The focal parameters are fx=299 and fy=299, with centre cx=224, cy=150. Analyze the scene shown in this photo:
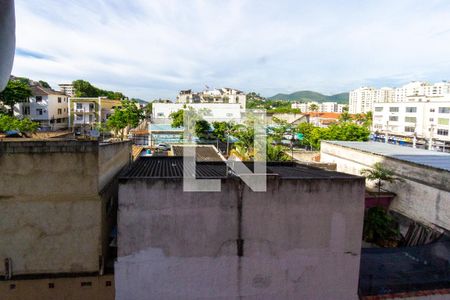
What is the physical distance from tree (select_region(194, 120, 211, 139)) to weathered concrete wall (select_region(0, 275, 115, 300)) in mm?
31199

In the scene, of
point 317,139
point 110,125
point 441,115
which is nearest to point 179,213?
point 317,139

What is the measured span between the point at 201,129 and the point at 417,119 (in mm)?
34973

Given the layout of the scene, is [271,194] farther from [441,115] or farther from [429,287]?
[441,115]

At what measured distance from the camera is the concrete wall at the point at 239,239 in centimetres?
654

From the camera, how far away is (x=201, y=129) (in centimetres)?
3791

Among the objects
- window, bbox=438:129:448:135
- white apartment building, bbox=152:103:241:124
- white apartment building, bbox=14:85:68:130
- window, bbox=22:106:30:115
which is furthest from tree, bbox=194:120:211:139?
window, bbox=438:129:448:135

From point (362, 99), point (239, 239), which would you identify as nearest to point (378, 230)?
point (239, 239)

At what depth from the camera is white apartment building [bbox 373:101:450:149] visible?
141 feet

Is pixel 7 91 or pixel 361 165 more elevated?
pixel 7 91

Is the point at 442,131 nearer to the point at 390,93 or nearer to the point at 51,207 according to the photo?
the point at 51,207

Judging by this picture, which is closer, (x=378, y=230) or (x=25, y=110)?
(x=378, y=230)

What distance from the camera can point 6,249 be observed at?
6461 millimetres

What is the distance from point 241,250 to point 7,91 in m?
42.7

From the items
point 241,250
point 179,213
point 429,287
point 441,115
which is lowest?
point 429,287
